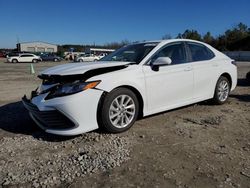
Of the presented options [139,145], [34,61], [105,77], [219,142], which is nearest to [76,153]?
[139,145]

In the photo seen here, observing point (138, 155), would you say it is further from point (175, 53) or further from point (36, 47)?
point (36, 47)

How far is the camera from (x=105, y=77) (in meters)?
4.17

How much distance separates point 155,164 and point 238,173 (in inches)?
35.9

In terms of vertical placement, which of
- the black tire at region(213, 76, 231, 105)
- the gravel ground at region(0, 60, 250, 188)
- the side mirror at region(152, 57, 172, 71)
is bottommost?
the gravel ground at region(0, 60, 250, 188)

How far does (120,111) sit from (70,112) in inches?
32.8

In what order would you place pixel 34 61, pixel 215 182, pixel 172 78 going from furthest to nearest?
pixel 34 61 < pixel 172 78 < pixel 215 182

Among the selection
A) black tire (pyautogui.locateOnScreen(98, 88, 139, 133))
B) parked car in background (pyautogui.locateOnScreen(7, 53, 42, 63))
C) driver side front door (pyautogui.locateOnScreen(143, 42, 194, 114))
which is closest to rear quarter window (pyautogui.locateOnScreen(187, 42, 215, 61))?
driver side front door (pyautogui.locateOnScreen(143, 42, 194, 114))

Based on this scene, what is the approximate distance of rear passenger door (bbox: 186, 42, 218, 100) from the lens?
18.1 ft

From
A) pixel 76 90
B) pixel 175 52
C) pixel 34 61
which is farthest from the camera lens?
pixel 34 61

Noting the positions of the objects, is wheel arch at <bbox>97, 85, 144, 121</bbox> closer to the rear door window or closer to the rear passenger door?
the rear door window

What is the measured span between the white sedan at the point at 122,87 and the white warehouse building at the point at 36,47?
9325 cm

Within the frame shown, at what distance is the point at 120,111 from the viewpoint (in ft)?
14.2

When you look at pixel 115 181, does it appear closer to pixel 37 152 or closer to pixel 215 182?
pixel 215 182

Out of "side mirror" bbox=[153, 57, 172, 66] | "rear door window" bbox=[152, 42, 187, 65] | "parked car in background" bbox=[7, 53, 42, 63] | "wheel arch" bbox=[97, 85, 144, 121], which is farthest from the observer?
"parked car in background" bbox=[7, 53, 42, 63]
